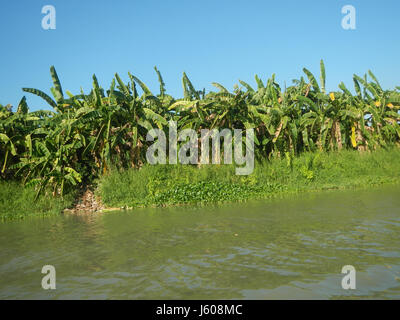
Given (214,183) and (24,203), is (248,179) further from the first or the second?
(24,203)

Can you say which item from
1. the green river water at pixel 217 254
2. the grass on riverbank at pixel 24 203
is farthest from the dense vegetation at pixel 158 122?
the green river water at pixel 217 254

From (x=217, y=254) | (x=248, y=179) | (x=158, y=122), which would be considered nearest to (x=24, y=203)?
(x=158, y=122)

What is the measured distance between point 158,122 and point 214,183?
11.1 feet

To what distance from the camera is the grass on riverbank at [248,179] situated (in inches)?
477

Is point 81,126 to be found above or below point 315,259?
above

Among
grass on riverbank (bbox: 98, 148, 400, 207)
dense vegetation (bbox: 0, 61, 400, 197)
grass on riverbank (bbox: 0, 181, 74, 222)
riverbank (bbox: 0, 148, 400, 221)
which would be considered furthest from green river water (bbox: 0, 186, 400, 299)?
dense vegetation (bbox: 0, 61, 400, 197)

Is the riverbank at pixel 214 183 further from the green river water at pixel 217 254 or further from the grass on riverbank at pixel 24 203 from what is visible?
the green river water at pixel 217 254

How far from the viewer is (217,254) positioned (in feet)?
17.3

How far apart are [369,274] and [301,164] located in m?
10.6

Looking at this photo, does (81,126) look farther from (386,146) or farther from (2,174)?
(386,146)

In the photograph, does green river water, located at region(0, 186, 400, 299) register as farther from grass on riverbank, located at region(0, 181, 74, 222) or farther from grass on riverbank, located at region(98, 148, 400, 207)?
grass on riverbank, located at region(98, 148, 400, 207)

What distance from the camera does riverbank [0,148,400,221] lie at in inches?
470
